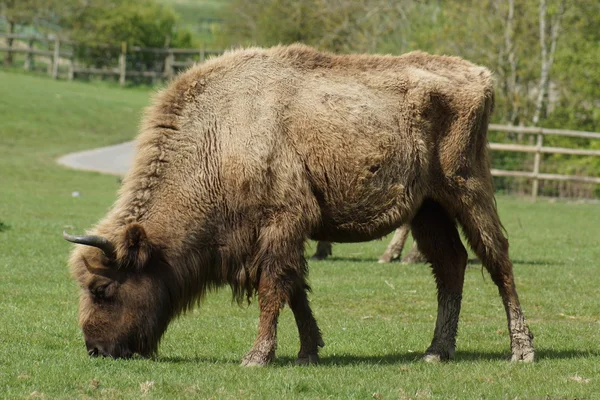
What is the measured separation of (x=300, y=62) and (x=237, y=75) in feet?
1.99

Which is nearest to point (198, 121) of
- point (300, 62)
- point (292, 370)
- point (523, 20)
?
point (300, 62)

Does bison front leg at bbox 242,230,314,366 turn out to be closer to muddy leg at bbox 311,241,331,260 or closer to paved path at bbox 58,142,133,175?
muddy leg at bbox 311,241,331,260

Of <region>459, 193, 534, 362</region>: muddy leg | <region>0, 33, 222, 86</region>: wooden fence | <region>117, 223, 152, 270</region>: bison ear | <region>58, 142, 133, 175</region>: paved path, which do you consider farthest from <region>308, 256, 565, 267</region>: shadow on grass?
<region>0, 33, 222, 86</region>: wooden fence

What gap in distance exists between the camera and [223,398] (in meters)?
6.73

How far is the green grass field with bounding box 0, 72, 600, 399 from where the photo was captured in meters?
7.16

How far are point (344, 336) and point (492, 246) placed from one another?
5.60 feet

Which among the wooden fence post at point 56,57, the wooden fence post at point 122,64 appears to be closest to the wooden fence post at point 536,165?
the wooden fence post at point 122,64

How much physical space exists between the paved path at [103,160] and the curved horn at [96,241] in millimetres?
25264

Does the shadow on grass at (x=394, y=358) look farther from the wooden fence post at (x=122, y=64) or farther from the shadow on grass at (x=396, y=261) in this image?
the wooden fence post at (x=122, y=64)

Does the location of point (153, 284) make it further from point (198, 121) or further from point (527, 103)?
point (527, 103)

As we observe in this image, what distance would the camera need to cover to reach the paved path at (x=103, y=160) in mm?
34531

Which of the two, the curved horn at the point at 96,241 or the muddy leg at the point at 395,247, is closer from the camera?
the curved horn at the point at 96,241

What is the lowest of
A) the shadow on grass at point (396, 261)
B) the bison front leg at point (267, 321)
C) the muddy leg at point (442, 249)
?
the shadow on grass at point (396, 261)

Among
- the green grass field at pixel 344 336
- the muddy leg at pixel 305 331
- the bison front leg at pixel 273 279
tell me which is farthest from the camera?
the muddy leg at pixel 305 331
